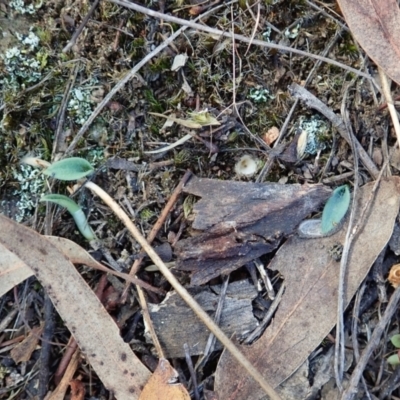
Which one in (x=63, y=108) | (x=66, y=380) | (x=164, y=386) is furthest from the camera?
(x=63, y=108)

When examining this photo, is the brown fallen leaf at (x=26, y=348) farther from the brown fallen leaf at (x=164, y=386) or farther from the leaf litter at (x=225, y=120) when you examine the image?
the brown fallen leaf at (x=164, y=386)

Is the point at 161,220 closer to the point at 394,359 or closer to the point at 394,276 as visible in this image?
the point at 394,276

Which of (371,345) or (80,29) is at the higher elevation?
(80,29)

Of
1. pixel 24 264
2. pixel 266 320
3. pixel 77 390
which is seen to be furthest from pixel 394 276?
pixel 24 264

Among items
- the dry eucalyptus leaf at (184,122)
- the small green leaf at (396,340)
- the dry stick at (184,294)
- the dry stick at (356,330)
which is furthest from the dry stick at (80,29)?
the small green leaf at (396,340)

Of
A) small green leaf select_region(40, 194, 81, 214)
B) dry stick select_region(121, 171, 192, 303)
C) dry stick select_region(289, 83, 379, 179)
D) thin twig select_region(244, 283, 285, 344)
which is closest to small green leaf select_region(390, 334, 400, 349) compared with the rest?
thin twig select_region(244, 283, 285, 344)

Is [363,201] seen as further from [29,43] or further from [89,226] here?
[29,43]

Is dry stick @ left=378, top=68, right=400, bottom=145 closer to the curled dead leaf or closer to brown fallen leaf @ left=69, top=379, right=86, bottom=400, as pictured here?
the curled dead leaf
